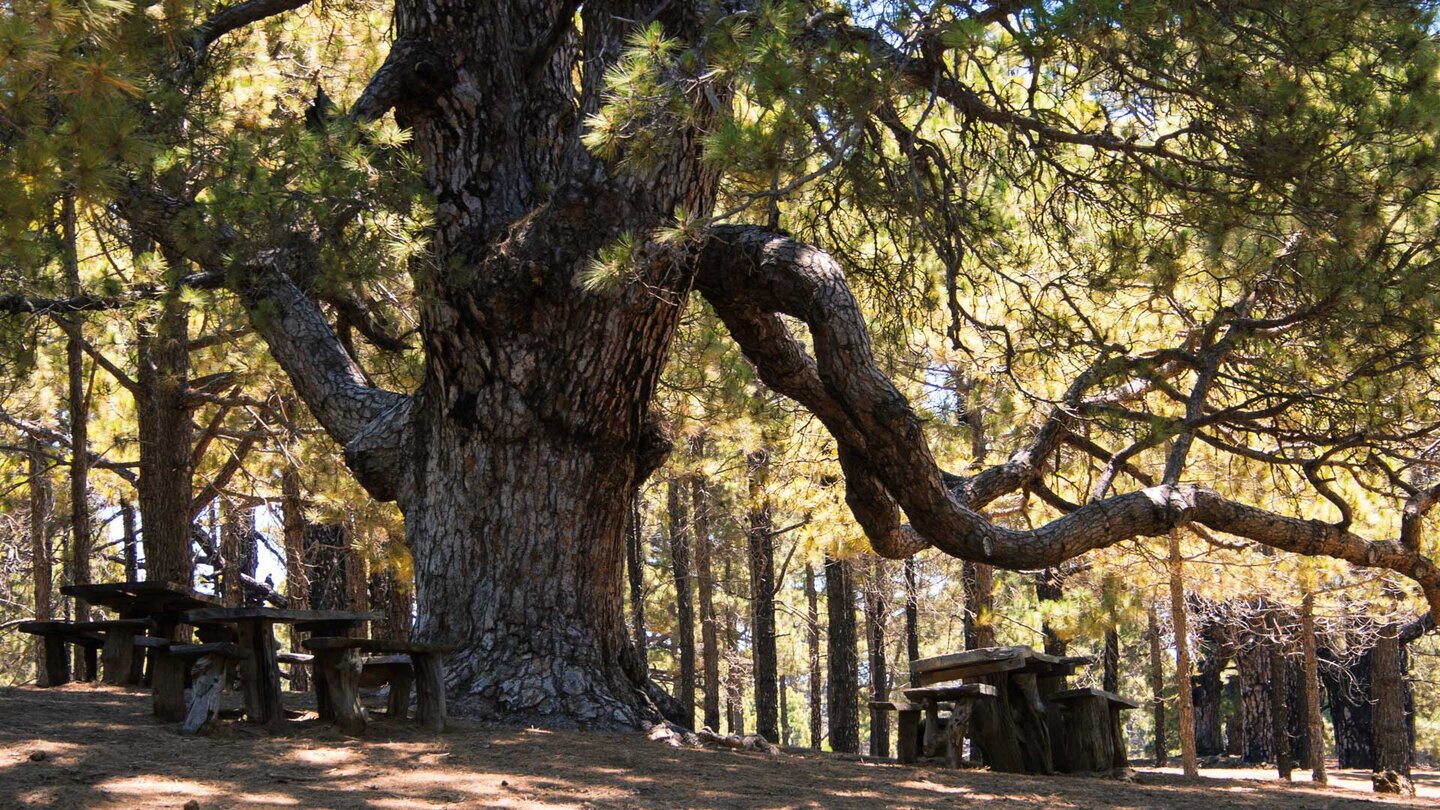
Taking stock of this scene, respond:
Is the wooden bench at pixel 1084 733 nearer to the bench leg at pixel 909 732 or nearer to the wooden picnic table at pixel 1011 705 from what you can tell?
the wooden picnic table at pixel 1011 705

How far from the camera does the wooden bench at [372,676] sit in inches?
192

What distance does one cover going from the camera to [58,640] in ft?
22.8

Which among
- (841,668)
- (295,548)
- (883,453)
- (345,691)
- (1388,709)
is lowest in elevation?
(1388,709)

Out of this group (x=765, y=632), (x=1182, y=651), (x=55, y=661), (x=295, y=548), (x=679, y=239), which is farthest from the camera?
(x=765, y=632)

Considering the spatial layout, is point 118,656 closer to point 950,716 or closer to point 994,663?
point 950,716

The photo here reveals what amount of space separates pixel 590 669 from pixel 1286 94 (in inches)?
163

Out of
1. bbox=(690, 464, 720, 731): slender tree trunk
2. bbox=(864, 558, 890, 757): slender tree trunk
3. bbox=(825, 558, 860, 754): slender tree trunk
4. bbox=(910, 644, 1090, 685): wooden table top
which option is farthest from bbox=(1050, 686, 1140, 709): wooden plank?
bbox=(690, 464, 720, 731): slender tree trunk

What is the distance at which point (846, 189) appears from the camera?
775 cm

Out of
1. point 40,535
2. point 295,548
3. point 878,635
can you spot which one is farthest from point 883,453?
point 878,635

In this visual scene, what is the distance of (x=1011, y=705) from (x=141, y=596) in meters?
4.95

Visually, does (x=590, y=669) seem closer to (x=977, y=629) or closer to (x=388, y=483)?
(x=388, y=483)

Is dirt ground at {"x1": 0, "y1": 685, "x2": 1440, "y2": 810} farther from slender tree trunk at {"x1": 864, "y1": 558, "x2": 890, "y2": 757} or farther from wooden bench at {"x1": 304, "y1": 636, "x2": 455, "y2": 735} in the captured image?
slender tree trunk at {"x1": 864, "y1": 558, "x2": 890, "y2": 757}

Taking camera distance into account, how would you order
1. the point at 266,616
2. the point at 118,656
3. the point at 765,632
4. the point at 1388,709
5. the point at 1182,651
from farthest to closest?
the point at 765,632 → the point at 1388,709 → the point at 1182,651 → the point at 118,656 → the point at 266,616

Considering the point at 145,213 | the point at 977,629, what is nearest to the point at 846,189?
the point at 145,213
